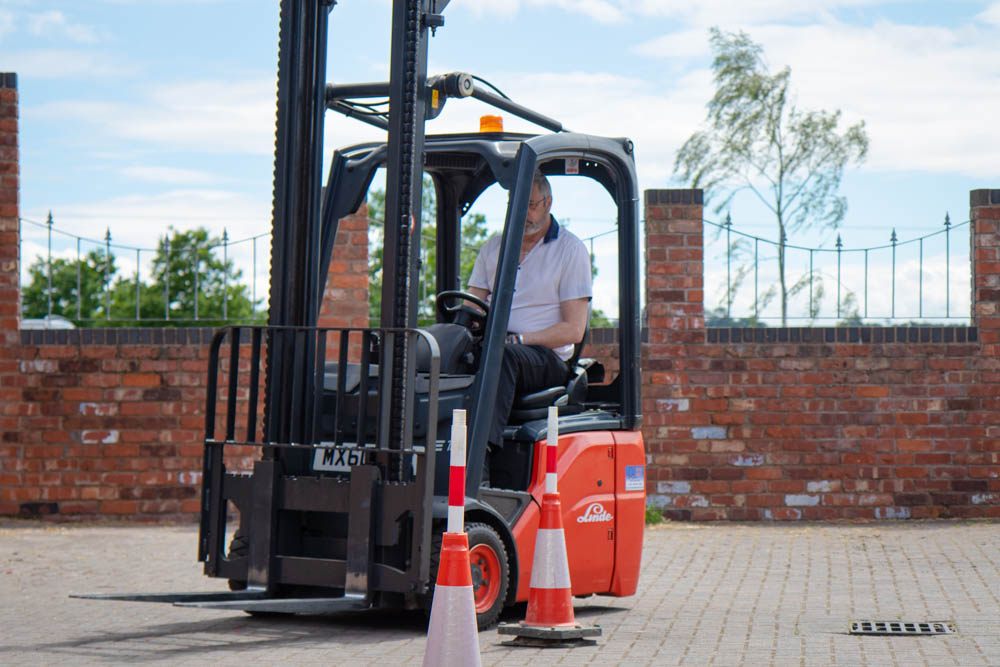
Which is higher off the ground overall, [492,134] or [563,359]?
[492,134]

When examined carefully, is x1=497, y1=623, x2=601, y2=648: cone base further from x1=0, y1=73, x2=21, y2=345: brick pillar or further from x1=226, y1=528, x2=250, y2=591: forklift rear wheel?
x1=0, y1=73, x2=21, y2=345: brick pillar

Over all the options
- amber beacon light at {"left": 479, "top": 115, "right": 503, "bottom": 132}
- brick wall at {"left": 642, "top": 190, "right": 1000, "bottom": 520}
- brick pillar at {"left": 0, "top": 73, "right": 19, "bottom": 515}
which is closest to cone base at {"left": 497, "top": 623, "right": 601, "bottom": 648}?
amber beacon light at {"left": 479, "top": 115, "right": 503, "bottom": 132}

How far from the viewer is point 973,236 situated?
38.8ft

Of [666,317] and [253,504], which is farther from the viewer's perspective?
[666,317]

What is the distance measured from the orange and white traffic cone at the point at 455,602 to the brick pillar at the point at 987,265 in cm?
843

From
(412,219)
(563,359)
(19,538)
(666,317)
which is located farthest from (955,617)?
(19,538)

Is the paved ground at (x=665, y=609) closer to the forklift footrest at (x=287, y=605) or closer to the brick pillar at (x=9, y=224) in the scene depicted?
the forklift footrest at (x=287, y=605)

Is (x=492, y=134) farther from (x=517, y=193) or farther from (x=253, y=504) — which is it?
(x=253, y=504)

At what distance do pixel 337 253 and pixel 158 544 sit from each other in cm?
295

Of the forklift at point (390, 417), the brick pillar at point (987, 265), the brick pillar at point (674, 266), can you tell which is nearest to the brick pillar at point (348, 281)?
the brick pillar at point (674, 266)

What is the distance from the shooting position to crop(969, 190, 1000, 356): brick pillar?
11742mm

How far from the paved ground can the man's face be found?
209 centimetres

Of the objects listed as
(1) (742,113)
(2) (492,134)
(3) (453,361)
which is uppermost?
(1) (742,113)

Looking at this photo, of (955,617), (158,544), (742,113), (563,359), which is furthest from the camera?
(742,113)
